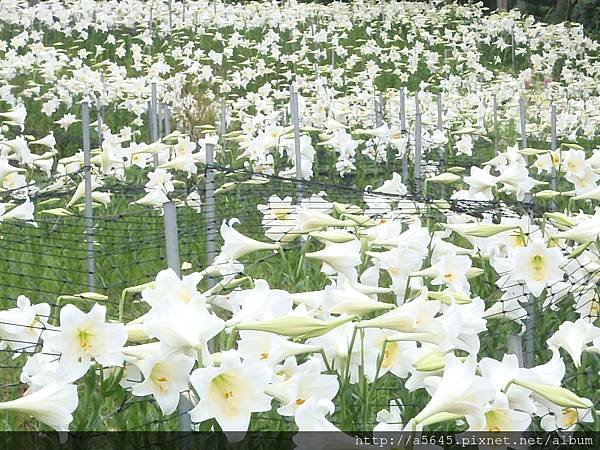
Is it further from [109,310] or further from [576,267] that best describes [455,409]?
[109,310]

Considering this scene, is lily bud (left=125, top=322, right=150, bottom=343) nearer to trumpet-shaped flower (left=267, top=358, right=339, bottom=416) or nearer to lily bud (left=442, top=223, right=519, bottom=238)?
trumpet-shaped flower (left=267, top=358, right=339, bottom=416)

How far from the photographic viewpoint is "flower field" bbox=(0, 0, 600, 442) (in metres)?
1.80

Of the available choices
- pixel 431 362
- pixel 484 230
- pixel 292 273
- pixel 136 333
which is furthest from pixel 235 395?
pixel 292 273

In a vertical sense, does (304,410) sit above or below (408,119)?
above

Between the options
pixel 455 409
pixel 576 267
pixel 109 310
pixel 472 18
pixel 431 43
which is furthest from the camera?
pixel 472 18

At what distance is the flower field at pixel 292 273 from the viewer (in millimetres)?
1799

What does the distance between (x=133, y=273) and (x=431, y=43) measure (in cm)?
1030

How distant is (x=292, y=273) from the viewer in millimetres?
3977

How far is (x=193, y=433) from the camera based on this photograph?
234cm

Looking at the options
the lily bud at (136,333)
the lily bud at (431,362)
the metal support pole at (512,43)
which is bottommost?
the metal support pole at (512,43)

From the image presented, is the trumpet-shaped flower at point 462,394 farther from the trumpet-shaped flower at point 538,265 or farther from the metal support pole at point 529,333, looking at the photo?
the metal support pole at point 529,333

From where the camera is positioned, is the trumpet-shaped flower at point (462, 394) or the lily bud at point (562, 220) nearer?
the trumpet-shaped flower at point (462, 394)

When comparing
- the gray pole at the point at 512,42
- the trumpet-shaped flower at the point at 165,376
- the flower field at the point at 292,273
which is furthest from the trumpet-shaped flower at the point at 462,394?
the gray pole at the point at 512,42

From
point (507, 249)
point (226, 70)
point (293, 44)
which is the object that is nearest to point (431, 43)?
point (293, 44)
